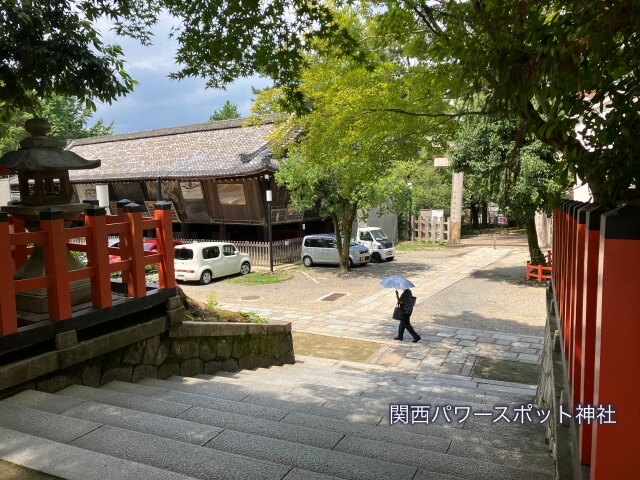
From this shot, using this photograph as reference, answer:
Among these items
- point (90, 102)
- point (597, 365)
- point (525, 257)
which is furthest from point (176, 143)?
point (597, 365)

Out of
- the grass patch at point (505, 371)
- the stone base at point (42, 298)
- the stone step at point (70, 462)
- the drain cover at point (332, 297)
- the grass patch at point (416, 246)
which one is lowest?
the grass patch at point (505, 371)

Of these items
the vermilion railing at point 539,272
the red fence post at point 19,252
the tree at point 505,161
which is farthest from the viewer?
the vermilion railing at point 539,272

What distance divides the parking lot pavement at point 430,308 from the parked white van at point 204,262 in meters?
0.54

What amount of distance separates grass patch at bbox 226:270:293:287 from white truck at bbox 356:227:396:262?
4.69 metres

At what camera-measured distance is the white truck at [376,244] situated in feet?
73.3

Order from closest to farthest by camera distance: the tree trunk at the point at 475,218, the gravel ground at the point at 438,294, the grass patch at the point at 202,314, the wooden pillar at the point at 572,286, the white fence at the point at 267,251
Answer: the wooden pillar at the point at 572,286
the grass patch at the point at 202,314
the gravel ground at the point at 438,294
the white fence at the point at 267,251
the tree trunk at the point at 475,218

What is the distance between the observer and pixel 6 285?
4.08m

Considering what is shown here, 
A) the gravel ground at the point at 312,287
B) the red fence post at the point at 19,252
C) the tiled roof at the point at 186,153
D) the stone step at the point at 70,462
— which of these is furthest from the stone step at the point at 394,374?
the tiled roof at the point at 186,153

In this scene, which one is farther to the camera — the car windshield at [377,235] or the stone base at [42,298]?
the car windshield at [377,235]

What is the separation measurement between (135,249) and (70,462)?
2.85 metres

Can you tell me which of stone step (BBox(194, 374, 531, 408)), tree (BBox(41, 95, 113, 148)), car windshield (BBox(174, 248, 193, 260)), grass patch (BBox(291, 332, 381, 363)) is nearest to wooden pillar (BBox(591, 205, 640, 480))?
stone step (BBox(194, 374, 531, 408))

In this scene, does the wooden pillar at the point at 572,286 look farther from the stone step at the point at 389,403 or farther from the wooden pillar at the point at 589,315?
the stone step at the point at 389,403

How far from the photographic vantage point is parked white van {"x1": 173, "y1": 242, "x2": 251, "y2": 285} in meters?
17.5

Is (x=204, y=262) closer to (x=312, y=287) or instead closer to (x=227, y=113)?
(x=312, y=287)
